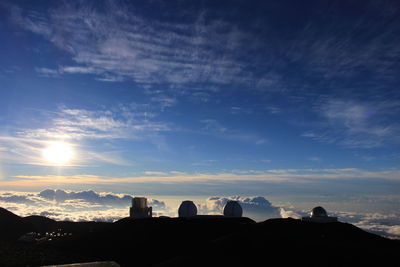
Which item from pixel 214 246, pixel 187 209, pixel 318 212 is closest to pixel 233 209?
pixel 187 209

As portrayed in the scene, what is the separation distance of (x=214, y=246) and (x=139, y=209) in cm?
3012

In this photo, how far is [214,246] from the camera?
37.8 meters

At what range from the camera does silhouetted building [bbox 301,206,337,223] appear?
5817 centimetres

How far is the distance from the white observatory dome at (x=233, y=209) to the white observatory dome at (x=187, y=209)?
6477mm

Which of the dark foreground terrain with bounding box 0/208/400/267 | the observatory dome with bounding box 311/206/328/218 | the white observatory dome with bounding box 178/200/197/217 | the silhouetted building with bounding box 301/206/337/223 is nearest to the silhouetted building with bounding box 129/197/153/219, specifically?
the dark foreground terrain with bounding box 0/208/400/267

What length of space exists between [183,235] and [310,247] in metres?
20.2

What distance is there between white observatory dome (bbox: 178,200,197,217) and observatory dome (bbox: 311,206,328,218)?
23.2 m

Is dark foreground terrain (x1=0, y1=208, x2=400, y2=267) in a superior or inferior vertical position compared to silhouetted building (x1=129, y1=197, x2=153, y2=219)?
inferior

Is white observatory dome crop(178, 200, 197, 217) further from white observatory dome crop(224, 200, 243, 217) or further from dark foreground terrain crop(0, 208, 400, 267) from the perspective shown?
white observatory dome crop(224, 200, 243, 217)

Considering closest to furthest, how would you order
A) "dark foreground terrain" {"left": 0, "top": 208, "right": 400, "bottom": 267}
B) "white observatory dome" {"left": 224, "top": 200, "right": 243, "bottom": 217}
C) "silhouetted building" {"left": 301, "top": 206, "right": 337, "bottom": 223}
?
"dark foreground terrain" {"left": 0, "top": 208, "right": 400, "bottom": 267} → "silhouetted building" {"left": 301, "top": 206, "right": 337, "bottom": 223} → "white observatory dome" {"left": 224, "top": 200, "right": 243, "bottom": 217}

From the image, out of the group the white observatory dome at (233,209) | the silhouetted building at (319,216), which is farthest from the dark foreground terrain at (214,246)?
the white observatory dome at (233,209)

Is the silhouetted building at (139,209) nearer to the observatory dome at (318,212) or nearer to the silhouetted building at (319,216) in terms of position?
the silhouetted building at (319,216)

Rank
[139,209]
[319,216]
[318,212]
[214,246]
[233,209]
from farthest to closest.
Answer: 1. [139,209]
2. [233,209]
3. [318,212]
4. [319,216]
5. [214,246]

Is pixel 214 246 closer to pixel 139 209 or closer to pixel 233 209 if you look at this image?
pixel 233 209
